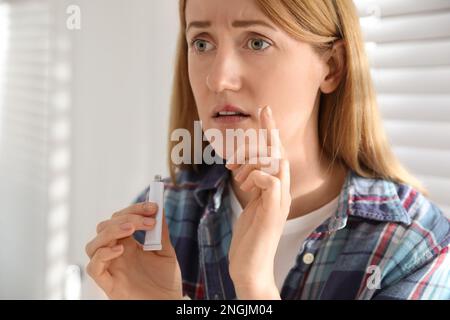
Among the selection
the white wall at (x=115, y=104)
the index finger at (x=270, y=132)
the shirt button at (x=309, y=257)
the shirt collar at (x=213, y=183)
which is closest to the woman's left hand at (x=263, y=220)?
the index finger at (x=270, y=132)

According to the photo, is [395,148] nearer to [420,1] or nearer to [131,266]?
[420,1]

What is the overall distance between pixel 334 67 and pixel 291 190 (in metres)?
0.19

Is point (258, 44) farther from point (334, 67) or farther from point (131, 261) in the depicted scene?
point (131, 261)

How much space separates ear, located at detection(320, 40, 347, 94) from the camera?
765 millimetres

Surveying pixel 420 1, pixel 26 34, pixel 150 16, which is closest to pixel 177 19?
pixel 150 16

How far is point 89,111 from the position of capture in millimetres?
896

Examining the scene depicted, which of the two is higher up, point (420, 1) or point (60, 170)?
point (420, 1)

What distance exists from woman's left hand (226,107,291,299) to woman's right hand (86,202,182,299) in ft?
0.43

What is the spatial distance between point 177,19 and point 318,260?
1.44ft

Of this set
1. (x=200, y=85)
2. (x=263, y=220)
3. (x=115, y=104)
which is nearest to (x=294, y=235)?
(x=263, y=220)

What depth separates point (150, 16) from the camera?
0.91 meters

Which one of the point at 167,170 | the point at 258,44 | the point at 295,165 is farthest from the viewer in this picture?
the point at 167,170

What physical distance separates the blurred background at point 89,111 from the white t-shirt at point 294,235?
16 cm

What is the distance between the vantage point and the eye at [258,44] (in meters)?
0.71
